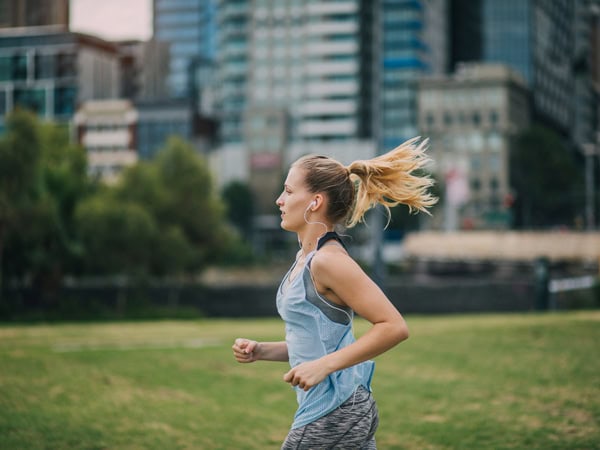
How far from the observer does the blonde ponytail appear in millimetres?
3643

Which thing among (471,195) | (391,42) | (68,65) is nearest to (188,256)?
(471,195)

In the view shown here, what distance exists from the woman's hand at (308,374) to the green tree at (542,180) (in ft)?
310

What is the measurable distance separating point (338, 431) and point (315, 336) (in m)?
0.38

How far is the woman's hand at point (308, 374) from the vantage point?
317 centimetres

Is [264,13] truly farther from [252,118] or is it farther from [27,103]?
[27,103]

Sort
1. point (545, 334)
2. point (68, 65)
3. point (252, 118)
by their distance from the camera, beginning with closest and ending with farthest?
point (545, 334)
point (252, 118)
point (68, 65)

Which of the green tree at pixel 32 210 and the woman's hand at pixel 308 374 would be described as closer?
the woman's hand at pixel 308 374

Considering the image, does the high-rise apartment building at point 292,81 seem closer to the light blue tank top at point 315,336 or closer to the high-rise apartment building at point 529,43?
the high-rise apartment building at point 529,43

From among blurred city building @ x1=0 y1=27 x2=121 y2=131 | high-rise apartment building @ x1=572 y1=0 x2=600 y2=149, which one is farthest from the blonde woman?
high-rise apartment building @ x1=572 y1=0 x2=600 y2=149

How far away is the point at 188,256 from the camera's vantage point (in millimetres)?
43031

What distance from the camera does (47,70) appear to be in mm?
137500

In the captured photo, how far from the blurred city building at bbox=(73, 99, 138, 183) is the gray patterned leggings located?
131773mm

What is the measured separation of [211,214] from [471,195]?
75832 mm

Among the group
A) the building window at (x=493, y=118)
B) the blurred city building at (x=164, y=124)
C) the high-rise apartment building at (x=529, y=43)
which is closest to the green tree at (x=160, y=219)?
the building window at (x=493, y=118)
